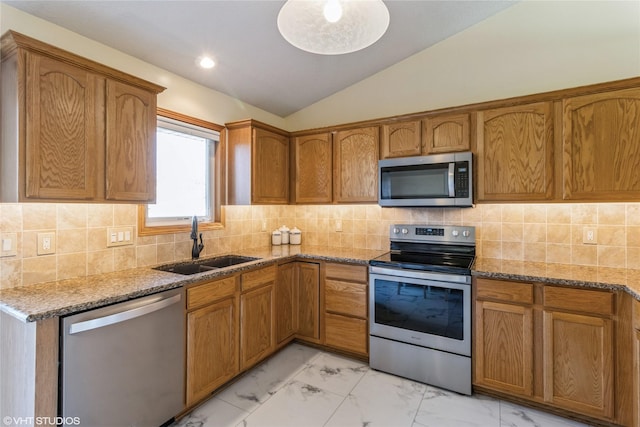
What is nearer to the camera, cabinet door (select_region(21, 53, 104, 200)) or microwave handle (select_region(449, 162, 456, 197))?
cabinet door (select_region(21, 53, 104, 200))

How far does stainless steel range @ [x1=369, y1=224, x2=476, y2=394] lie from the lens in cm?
223

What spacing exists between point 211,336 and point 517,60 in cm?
325

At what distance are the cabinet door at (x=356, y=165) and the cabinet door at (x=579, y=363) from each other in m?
1.66

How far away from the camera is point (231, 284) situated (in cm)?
229

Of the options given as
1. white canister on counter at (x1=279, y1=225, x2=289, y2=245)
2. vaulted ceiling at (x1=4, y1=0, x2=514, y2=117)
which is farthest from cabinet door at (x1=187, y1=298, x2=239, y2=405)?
vaulted ceiling at (x1=4, y1=0, x2=514, y2=117)

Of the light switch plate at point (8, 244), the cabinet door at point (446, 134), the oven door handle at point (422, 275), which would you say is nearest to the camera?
the light switch plate at point (8, 244)

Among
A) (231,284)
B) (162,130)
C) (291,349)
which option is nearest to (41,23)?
(162,130)

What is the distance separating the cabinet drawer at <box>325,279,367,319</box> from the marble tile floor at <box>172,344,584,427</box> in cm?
47

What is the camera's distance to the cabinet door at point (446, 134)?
2.55m

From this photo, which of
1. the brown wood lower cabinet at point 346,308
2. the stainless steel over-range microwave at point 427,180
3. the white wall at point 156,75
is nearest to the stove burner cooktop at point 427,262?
the brown wood lower cabinet at point 346,308

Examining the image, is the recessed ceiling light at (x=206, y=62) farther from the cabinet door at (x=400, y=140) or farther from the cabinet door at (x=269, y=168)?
the cabinet door at (x=400, y=140)

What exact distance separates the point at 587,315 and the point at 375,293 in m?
1.35

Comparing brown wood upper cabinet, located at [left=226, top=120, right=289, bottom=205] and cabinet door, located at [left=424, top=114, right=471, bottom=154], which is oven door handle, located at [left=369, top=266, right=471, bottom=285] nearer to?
cabinet door, located at [left=424, top=114, right=471, bottom=154]

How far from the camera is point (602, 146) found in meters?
2.10
